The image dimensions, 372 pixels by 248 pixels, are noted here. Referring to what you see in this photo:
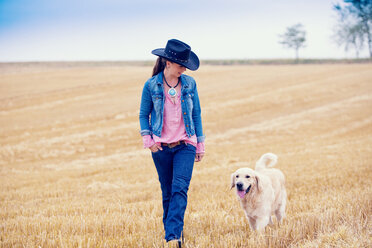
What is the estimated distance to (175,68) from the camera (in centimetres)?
398

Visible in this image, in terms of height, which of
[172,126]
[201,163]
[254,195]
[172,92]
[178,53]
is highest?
[178,53]

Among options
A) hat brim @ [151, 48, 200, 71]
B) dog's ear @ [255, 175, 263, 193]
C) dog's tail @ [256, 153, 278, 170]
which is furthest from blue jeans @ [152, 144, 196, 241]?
dog's tail @ [256, 153, 278, 170]

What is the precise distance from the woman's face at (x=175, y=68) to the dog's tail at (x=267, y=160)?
2249mm

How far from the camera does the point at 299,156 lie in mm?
12008

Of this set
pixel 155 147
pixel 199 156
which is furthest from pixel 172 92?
pixel 199 156

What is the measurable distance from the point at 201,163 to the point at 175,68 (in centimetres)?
854

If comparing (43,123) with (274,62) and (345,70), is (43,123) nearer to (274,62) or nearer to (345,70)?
(345,70)

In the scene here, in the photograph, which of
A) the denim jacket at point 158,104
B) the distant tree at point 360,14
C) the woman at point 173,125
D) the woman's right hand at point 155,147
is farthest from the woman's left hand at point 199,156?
the distant tree at point 360,14

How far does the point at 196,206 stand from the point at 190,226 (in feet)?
4.80

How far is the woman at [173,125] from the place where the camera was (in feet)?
12.8

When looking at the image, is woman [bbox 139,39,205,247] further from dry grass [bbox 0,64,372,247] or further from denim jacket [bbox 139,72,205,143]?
dry grass [bbox 0,64,372,247]

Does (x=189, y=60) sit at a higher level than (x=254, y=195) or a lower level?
higher

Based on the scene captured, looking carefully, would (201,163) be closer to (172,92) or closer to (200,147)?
(200,147)

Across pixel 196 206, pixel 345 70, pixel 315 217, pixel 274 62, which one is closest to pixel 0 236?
pixel 196 206
